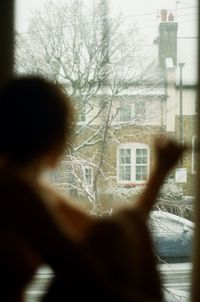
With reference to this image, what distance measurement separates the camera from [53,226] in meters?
0.87

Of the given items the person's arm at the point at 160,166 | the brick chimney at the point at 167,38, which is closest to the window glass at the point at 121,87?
the brick chimney at the point at 167,38

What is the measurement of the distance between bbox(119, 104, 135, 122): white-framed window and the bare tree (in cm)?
1

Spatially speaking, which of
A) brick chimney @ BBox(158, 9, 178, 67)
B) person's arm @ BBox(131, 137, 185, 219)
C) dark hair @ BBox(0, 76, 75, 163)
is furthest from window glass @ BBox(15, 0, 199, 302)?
dark hair @ BBox(0, 76, 75, 163)

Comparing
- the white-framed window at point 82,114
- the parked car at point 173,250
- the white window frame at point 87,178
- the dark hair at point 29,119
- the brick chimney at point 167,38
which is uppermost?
the brick chimney at point 167,38

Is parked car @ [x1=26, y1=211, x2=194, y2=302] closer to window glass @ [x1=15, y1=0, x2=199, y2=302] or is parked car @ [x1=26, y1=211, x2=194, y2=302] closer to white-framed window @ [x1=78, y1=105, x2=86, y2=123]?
window glass @ [x1=15, y1=0, x2=199, y2=302]

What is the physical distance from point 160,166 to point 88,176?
78 centimetres

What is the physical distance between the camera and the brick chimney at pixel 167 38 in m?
1.84

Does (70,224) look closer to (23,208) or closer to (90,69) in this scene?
(23,208)

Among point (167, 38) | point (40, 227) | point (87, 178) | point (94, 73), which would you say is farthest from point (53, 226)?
point (167, 38)

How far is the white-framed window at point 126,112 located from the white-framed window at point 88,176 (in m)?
0.24

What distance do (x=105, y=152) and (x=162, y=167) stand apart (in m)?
0.77

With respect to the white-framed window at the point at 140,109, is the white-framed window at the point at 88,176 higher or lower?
lower

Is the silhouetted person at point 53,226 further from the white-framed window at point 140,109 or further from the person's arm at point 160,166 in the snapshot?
the white-framed window at point 140,109

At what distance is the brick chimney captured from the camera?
1.84 meters
